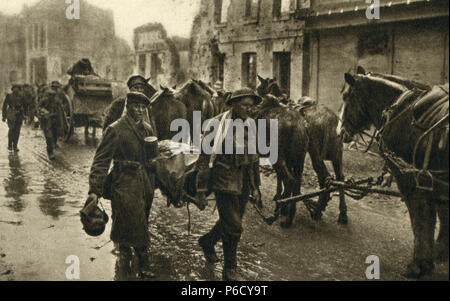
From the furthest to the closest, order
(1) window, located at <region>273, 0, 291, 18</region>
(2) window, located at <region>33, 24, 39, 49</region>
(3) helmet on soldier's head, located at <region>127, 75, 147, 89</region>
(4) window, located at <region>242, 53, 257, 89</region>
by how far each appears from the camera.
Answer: (2) window, located at <region>33, 24, 39, 49</region>
(4) window, located at <region>242, 53, 257, 89</region>
(1) window, located at <region>273, 0, 291, 18</region>
(3) helmet on soldier's head, located at <region>127, 75, 147, 89</region>

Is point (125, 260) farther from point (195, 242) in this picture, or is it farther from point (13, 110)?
point (13, 110)

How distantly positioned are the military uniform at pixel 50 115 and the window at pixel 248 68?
763 cm

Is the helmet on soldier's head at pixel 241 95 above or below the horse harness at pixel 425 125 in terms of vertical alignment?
above

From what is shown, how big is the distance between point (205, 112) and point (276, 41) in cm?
776

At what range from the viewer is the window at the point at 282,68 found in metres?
16.5

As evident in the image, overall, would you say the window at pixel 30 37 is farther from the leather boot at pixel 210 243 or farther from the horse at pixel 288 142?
the leather boot at pixel 210 243

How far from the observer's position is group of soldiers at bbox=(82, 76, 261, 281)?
14.5ft

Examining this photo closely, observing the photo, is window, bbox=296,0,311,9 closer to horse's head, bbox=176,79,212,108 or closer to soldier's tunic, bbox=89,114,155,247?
horse's head, bbox=176,79,212,108

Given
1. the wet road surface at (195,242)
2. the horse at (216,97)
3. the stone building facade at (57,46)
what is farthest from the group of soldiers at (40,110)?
the horse at (216,97)

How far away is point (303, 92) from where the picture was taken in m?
15.6

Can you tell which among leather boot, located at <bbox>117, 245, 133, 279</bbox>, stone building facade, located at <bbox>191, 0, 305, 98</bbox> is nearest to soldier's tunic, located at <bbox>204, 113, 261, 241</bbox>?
leather boot, located at <bbox>117, 245, 133, 279</bbox>

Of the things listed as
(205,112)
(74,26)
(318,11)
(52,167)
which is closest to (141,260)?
(205,112)

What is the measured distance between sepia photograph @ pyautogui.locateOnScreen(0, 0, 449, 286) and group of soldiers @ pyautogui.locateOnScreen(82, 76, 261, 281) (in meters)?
0.02

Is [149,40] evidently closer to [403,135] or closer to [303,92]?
[303,92]
